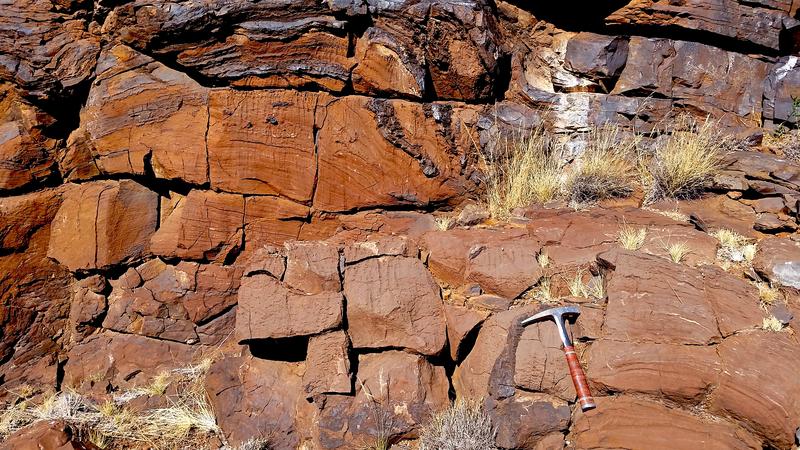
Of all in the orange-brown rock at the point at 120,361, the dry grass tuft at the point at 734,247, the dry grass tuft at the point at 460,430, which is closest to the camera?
the dry grass tuft at the point at 460,430

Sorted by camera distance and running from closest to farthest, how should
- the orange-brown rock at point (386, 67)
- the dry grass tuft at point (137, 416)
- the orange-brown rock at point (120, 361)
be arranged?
the dry grass tuft at point (137, 416)
the orange-brown rock at point (120, 361)
the orange-brown rock at point (386, 67)

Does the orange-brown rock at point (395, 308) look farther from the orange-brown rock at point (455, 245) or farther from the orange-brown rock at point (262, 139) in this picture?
the orange-brown rock at point (262, 139)

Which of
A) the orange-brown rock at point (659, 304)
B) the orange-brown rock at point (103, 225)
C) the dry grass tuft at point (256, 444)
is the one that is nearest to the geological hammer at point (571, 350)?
the orange-brown rock at point (659, 304)

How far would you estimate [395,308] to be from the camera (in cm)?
→ 463

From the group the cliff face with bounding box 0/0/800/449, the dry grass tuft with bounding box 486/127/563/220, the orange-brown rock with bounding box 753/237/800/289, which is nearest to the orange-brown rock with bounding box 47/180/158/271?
the cliff face with bounding box 0/0/800/449

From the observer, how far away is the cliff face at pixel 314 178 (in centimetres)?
468

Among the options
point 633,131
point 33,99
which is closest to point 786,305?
point 633,131

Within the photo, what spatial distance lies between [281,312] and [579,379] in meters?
2.23

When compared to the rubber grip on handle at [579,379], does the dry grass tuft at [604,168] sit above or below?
above

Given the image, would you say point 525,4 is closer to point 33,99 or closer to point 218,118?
point 218,118

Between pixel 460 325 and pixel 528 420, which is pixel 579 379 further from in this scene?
pixel 460 325

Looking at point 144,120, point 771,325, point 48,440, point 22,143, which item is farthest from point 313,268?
point 771,325

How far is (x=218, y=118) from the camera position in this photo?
556 centimetres

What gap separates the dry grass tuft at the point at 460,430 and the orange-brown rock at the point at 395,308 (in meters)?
0.48
